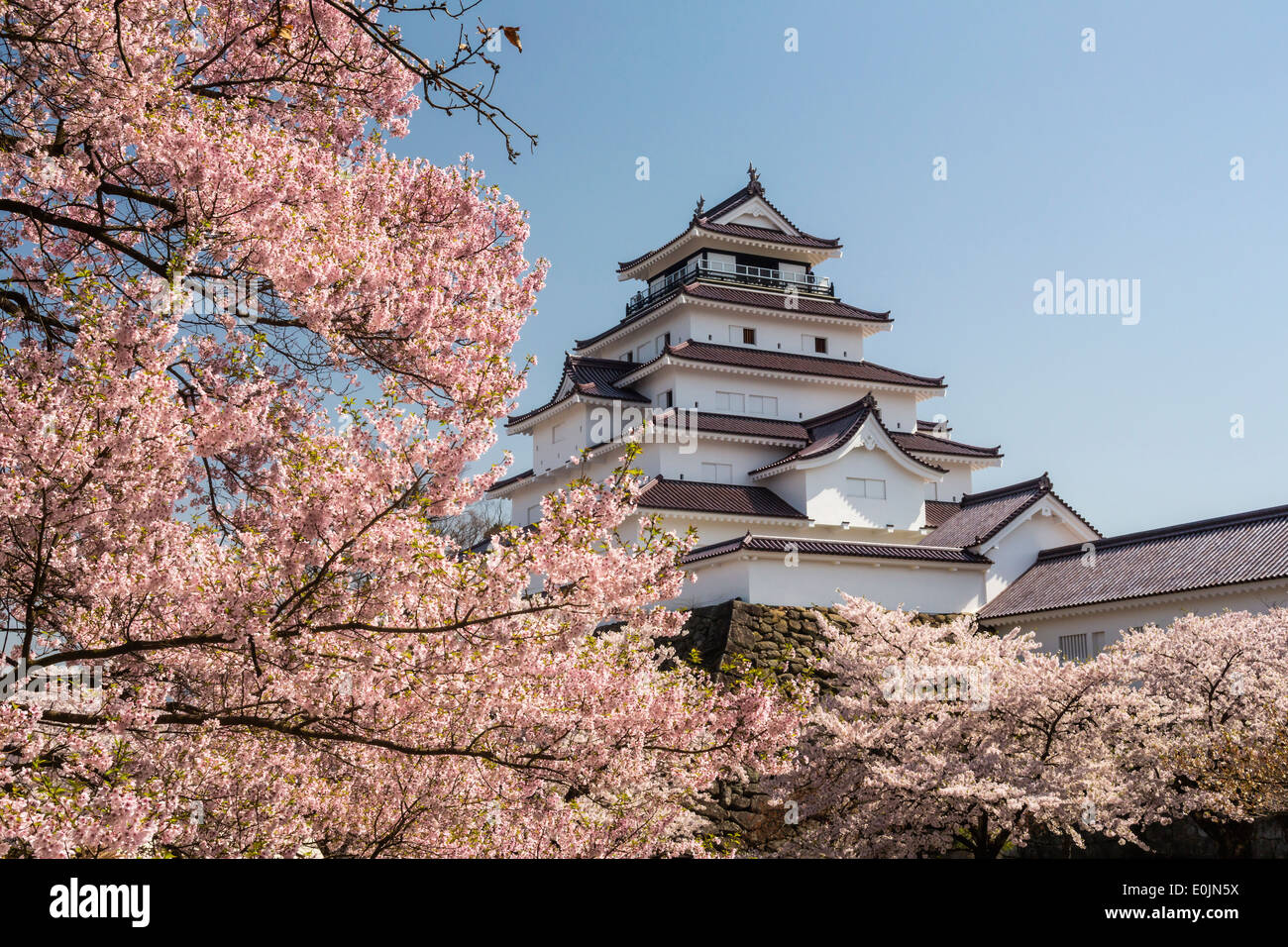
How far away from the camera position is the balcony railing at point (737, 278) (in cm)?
3544

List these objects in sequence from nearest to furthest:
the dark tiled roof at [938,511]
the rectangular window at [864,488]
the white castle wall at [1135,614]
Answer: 1. the white castle wall at [1135,614]
2. the rectangular window at [864,488]
3. the dark tiled roof at [938,511]

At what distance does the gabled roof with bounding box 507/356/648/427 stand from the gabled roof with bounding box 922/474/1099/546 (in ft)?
32.0

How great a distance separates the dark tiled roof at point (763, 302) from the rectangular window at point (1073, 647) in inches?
521

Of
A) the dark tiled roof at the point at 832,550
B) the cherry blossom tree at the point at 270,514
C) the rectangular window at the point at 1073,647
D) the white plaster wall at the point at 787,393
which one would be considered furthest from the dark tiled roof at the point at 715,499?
the cherry blossom tree at the point at 270,514

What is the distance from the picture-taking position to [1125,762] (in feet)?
57.8

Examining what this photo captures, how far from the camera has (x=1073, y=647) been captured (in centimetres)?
2592

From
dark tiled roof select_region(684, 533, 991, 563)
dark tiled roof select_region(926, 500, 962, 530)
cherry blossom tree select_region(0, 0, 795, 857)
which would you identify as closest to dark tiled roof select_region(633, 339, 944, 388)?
dark tiled roof select_region(926, 500, 962, 530)

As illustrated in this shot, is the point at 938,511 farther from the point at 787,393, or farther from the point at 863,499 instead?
the point at 787,393

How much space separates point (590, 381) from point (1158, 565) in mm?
16767

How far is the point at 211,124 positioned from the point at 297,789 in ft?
15.5

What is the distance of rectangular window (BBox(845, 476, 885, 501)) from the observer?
30.6 m

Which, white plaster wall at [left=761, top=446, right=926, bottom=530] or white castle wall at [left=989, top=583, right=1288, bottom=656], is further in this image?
white plaster wall at [left=761, top=446, right=926, bottom=530]

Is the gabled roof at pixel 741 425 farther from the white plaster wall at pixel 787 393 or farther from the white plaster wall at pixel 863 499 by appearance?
the white plaster wall at pixel 863 499

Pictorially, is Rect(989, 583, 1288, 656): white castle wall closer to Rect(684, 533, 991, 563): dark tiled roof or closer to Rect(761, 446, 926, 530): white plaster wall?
Rect(684, 533, 991, 563): dark tiled roof
